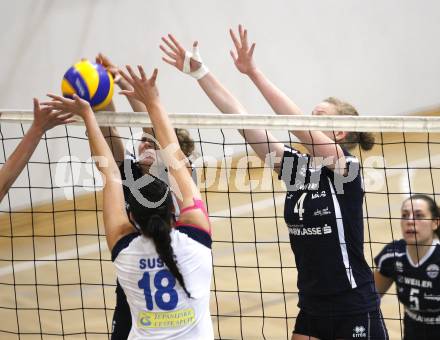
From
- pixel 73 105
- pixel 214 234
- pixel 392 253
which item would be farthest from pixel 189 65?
pixel 214 234

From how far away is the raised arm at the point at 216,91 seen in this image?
4238 millimetres

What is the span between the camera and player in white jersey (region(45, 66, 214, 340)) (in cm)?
305

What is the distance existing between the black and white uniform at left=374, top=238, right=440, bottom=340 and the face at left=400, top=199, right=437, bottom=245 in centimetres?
8

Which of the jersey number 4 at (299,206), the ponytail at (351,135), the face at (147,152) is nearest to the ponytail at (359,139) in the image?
the ponytail at (351,135)

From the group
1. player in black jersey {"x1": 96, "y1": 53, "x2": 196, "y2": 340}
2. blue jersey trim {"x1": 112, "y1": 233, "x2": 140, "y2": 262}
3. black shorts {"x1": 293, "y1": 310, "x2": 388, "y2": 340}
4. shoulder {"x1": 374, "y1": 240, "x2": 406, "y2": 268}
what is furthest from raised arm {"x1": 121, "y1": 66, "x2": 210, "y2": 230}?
shoulder {"x1": 374, "y1": 240, "x2": 406, "y2": 268}

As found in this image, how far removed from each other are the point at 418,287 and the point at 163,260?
2158 mm

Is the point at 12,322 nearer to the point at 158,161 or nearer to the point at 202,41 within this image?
the point at 158,161

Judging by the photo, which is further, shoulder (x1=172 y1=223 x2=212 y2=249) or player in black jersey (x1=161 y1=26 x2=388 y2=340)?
player in black jersey (x1=161 y1=26 x2=388 y2=340)

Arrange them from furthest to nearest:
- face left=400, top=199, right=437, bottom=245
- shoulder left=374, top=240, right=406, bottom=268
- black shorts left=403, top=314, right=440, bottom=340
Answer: shoulder left=374, top=240, right=406, bottom=268, face left=400, top=199, right=437, bottom=245, black shorts left=403, top=314, right=440, bottom=340

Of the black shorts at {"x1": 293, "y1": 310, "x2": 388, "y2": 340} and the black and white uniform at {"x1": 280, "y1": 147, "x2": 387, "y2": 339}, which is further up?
the black and white uniform at {"x1": 280, "y1": 147, "x2": 387, "y2": 339}

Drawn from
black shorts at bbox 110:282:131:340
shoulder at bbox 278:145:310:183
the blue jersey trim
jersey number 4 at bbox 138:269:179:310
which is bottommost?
black shorts at bbox 110:282:131:340

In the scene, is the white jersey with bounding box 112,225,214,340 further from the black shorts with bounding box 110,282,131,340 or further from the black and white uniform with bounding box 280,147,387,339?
the black and white uniform with bounding box 280,147,387,339

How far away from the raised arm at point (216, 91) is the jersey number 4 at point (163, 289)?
133 centimetres

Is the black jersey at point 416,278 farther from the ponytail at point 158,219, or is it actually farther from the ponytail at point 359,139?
the ponytail at point 158,219
